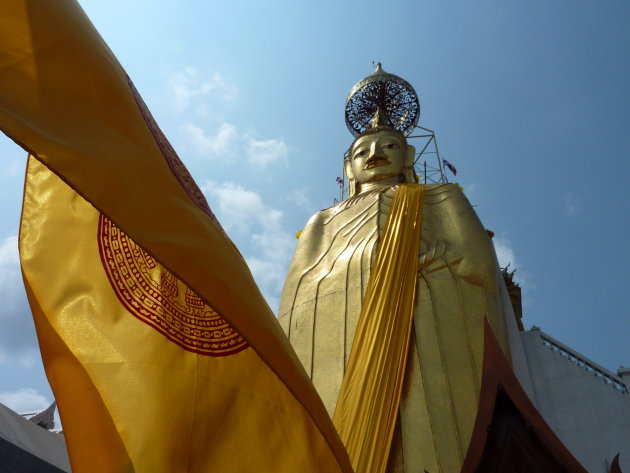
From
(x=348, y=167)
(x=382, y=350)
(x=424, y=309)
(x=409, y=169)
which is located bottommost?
(x=382, y=350)

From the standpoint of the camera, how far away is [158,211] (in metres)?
1.37

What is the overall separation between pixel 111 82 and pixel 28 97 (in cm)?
26

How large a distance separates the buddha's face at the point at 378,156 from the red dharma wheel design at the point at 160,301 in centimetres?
511

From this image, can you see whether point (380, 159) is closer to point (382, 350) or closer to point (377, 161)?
point (377, 161)

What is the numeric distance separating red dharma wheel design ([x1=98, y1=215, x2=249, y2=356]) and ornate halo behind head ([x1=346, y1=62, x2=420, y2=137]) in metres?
7.30

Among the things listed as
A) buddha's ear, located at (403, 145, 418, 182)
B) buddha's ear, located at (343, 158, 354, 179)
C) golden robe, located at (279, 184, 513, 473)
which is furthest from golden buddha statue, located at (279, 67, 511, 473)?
buddha's ear, located at (343, 158, 354, 179)

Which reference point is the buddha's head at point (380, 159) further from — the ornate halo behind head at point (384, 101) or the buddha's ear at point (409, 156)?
the ornate halo behind head at point (384, 101)

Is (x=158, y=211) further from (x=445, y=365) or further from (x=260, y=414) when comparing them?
(x=445, y=365)

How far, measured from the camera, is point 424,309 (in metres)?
4.91

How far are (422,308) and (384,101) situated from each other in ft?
16.0

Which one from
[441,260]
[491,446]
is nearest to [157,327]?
[491,446]

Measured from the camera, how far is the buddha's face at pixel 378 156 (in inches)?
275

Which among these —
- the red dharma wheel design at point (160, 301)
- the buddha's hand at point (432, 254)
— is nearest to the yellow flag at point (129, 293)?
the red dharma wheel design at point (160, 301)

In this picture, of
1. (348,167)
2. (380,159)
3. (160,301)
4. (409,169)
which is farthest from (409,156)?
(160,301)
